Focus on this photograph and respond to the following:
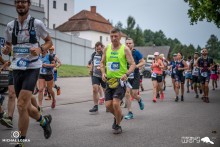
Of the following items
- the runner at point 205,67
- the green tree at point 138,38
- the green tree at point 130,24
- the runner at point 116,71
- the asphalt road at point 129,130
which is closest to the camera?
the asphalt road at point 129,130

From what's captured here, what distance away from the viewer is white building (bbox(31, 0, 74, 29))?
2950 inches

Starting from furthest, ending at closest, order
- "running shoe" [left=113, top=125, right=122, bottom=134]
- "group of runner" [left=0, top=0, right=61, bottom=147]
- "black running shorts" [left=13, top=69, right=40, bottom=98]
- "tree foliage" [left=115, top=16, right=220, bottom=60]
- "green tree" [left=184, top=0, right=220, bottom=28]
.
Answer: "tree foliage" [left=115, top=16, right=220, bottom=60] → "green tree" [left=184, top=0, right=220, bottom=28] → "running shoe" [left=113, top=125, right=122, bottom=134] → "black running shorts" [left=13, top=69, right=40, bottom=98] → "group of runner" [left=0, top=0, right=61, bottom=147]

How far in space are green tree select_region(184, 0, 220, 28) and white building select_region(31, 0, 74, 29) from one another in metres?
55.1

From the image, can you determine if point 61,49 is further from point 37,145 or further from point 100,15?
point 37,145

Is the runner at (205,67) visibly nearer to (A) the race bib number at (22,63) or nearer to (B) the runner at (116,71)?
(B) the runner at (116,71)

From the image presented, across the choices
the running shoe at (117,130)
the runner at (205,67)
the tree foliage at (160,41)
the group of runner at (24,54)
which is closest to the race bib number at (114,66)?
the running shoe at (117,130)

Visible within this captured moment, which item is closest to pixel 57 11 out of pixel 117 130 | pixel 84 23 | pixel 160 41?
pixel 84 23

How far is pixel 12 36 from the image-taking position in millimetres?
5914

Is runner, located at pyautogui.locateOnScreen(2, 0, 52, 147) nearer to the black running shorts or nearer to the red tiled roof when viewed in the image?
the black running shorts

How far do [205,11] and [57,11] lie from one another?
201 ft

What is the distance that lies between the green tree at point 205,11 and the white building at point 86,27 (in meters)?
57.9

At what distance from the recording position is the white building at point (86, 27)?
79.6 metres

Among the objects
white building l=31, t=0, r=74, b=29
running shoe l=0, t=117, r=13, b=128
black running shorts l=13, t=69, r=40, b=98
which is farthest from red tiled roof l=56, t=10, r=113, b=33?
black running shorts l=13, t=69, r=40, b=98

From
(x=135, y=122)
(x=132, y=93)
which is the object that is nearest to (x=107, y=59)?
(x=135, y=122)
